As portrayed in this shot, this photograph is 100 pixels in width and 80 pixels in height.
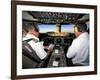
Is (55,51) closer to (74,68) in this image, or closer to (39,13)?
(74,68)

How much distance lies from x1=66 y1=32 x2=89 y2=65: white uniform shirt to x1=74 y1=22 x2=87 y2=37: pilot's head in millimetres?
33

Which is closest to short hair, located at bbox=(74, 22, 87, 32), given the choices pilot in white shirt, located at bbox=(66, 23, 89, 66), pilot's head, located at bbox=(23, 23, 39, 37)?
pilot in white shirt, located at bbox=(66, 23, 89, 66)

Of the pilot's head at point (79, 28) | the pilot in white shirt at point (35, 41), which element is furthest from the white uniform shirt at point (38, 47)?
the pilot's head at point (79, 28)

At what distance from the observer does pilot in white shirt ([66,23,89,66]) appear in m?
1.93

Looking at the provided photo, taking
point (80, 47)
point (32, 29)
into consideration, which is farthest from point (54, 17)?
point (80, 47)

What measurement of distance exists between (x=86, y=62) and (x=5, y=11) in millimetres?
966

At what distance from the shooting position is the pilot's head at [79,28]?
6.36ft

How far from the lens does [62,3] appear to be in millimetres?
1891

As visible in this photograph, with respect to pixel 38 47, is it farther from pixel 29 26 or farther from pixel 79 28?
pixel 79 28

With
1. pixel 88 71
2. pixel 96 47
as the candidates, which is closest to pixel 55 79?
pixel 88 71

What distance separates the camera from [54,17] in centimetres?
187

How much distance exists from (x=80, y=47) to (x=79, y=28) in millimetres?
191

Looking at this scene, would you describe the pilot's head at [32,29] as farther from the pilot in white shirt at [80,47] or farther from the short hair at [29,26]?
the pilot in white shirt at [80,47]

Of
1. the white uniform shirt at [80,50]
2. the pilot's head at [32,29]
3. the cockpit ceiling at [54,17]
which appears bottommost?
the white uniform shirt at [80,50]
